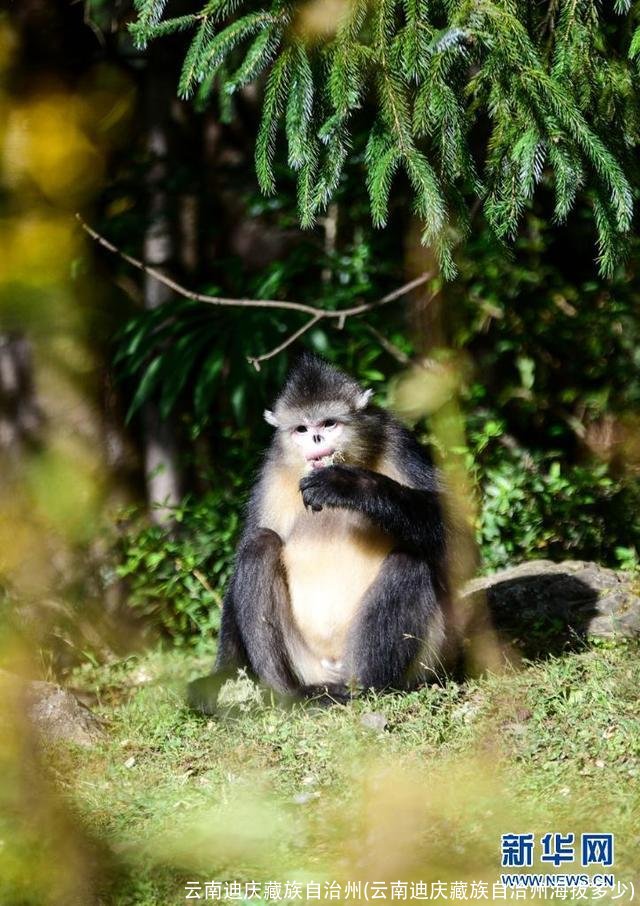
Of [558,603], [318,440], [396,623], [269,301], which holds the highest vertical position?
[269,301]

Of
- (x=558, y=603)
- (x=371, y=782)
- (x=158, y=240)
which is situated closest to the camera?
(x=371, y=782)

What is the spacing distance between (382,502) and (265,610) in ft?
2.56

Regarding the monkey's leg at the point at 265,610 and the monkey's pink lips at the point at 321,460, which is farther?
the monkey's leg at the point at 265,610

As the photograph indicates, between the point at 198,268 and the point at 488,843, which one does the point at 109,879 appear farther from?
the point at 198,268

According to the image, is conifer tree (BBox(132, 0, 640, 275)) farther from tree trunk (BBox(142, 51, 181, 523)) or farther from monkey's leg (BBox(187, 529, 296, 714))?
tree trunk (BBox(142, 51, 181, 523))

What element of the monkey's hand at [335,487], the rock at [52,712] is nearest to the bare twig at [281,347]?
the monkey's hand at [335,487]

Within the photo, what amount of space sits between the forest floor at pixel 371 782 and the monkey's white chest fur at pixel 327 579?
31cm

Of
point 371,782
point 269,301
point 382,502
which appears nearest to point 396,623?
point 382,502

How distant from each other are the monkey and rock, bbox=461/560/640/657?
820 millimetres

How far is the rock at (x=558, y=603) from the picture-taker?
569 centimetres

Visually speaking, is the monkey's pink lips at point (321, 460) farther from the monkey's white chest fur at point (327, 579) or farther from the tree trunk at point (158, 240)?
the tree trunk at point (158, 240)

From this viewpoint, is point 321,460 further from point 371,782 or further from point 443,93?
point 443,93

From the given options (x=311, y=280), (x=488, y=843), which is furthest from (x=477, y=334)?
(x=488, y=843)

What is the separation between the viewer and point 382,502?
484cm
